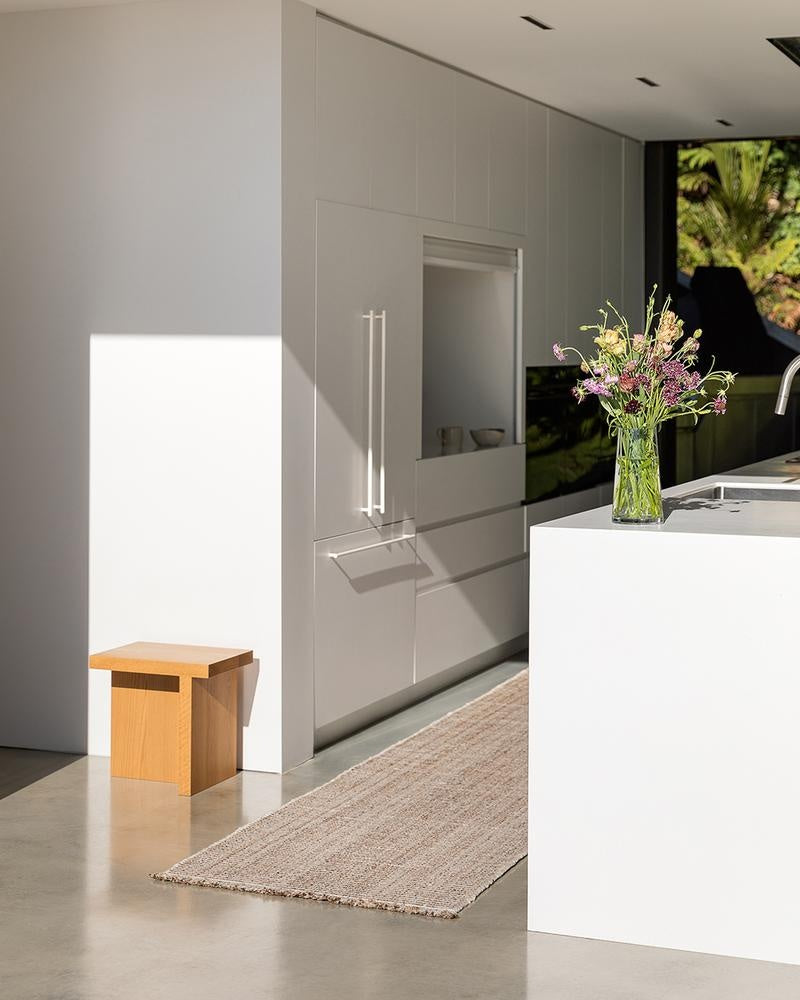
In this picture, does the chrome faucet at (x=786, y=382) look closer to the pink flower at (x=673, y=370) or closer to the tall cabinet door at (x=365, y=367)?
the pink flower at (x=673, y=370)

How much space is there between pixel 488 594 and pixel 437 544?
2.31 ft

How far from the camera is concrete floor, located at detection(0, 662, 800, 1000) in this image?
3312 mm


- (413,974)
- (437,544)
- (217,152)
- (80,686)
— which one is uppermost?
(217,152)

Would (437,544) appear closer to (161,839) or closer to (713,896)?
(161,839)

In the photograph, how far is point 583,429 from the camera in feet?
26.4

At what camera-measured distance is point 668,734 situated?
355cm

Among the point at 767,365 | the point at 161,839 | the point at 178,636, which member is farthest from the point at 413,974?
the point at 767,365

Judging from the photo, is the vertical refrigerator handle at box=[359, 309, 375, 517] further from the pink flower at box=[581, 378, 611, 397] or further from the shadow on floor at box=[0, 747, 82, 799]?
the pink flower at box=[581, 378, 611, 397]

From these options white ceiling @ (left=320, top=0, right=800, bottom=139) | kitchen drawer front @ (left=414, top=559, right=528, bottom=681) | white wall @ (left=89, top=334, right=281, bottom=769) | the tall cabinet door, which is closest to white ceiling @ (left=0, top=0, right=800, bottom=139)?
white ceiling @ (left=320, top=0, right=800, bottom=139)

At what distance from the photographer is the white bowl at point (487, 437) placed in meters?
6.97

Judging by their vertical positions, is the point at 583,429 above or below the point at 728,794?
above

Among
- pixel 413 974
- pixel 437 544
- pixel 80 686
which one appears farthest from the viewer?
pixel 437 544

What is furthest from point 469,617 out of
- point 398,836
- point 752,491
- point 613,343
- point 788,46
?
point 613,343

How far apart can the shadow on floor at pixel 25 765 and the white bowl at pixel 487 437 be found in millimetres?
2525
